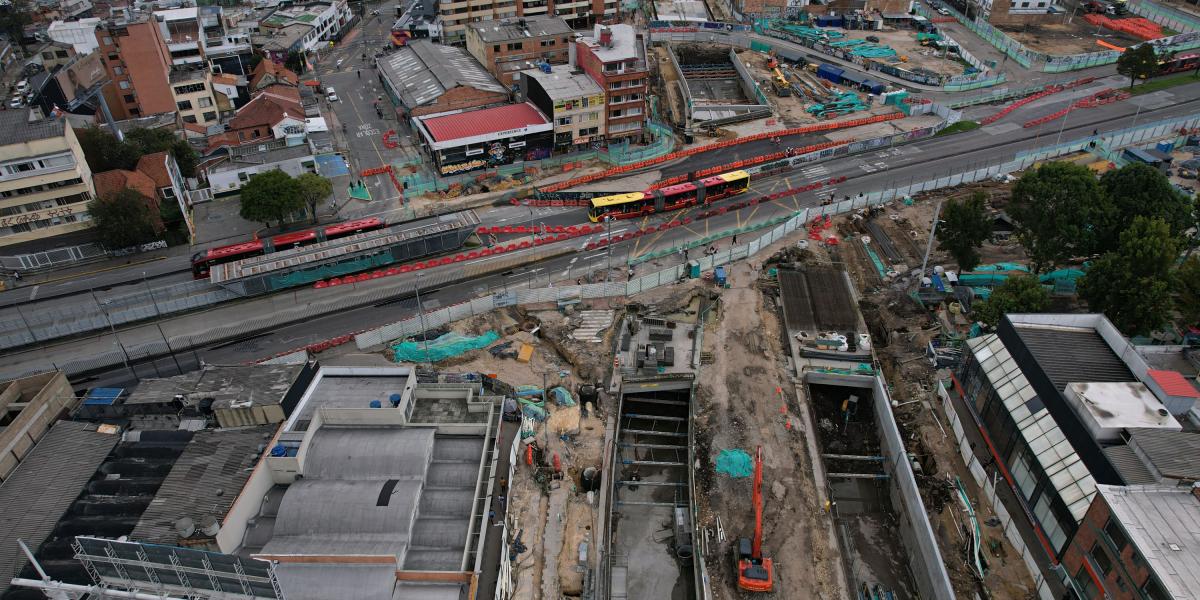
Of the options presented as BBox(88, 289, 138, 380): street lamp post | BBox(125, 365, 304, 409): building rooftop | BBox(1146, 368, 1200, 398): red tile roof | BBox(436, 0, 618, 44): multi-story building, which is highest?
BBox(436, 0, 618, 44): multi-story building

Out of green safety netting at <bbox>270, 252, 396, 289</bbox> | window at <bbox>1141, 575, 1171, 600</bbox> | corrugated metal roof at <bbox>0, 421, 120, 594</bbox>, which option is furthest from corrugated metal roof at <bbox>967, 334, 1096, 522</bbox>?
corrugated metal roof at <bbox>0, 421, 120, 594</bbox>

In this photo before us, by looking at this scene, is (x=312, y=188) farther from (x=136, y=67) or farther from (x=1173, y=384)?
(x=1173, y=384)

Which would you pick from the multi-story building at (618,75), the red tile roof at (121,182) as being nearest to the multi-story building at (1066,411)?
the multi-story building at (618,75)

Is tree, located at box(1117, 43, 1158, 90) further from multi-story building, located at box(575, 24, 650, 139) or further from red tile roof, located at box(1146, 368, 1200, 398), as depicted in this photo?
red tile roof, located at box(1146, 368, 1200, 398)

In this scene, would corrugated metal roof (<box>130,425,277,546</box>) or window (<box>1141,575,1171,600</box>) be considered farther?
corrugated metal roof (<box>130,425,277,546</box>)

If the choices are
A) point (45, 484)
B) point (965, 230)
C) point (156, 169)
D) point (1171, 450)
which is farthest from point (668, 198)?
point (45, 484)

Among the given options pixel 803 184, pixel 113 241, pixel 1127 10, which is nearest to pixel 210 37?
pixel 113 241

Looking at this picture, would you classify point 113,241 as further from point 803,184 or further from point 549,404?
point 803,184
